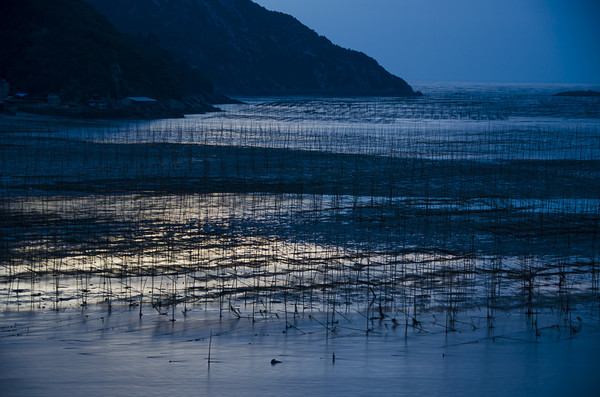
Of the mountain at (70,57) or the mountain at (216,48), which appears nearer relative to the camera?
the mountain at (70,57)

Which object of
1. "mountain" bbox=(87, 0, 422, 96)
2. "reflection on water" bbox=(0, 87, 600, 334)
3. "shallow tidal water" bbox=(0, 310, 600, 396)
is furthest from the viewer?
"mountain" bbox=(87, 0, 422, 96)

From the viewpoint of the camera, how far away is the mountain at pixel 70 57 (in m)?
62.8

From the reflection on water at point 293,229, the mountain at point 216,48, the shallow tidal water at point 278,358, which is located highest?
the mountain at point 216,48

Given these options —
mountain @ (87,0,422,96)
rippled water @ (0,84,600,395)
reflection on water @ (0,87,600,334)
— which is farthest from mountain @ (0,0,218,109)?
mountain @ (87,0,422,96)

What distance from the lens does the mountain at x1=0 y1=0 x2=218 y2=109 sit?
62750mm

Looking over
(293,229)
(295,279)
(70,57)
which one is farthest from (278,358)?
(70,57)

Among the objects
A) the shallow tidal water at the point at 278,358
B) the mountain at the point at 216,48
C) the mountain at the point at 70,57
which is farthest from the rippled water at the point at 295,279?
the mountain at the point at 216,48

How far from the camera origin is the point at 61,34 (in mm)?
70312

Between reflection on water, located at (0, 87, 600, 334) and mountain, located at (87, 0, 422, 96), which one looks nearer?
reflection on water, located at (0, 87, 600, 334)

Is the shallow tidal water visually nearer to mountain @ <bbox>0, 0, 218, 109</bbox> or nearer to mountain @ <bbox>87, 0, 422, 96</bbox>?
mountain @ <bbox>0, 0, 218, 109</bbox>

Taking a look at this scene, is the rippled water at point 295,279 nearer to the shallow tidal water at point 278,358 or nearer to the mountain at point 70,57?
the shallow tidal water at point 278,358

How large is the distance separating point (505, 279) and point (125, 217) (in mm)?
9490

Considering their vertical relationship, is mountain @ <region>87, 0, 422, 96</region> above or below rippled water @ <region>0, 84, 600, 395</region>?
above

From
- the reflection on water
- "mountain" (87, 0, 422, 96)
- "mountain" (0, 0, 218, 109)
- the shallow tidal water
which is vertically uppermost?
"mountain" (87, 0, 422, 96)
